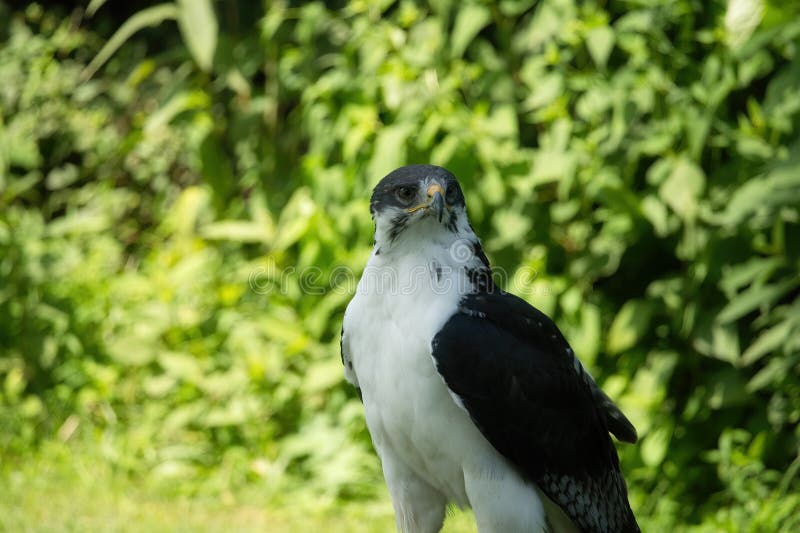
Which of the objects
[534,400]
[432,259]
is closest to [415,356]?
[432,259]

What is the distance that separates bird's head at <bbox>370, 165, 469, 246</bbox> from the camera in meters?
2.69

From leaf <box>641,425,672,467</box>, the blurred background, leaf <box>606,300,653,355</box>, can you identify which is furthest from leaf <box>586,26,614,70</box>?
leaf <box>641,425,672,467</box>

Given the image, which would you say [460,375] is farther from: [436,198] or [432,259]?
[436,198]

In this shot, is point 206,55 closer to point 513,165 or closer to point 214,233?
point 214,233

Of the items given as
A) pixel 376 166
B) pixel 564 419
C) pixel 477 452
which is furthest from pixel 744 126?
pixel 477 452

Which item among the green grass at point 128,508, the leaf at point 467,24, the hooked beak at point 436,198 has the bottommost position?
the green grass at point 128,508

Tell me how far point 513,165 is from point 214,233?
1.68 m

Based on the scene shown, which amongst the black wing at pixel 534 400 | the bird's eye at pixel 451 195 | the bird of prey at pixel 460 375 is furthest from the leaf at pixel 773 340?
the bird's eye at pixel 451 195

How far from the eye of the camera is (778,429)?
13.8ft

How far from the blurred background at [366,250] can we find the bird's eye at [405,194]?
1.65 meters

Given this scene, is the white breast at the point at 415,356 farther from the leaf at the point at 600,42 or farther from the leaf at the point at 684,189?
the leaf at the point at 600,42

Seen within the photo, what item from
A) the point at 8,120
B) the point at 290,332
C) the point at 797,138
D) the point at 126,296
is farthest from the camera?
the point at 8,120

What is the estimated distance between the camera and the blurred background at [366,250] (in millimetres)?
4164

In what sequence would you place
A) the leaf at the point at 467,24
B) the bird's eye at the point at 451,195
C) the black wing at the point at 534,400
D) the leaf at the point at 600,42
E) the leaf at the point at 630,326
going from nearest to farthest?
the black wing at the point at 534,400 → the bird's eye at the point at 451,195 → the leaf at the point at 600,42 → the leaf at the point at 630,326 → the leaf at the point at 467,24
